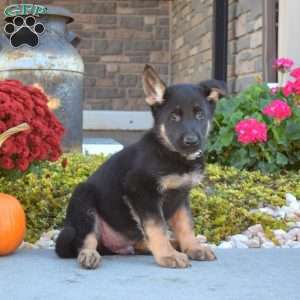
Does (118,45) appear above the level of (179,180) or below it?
above

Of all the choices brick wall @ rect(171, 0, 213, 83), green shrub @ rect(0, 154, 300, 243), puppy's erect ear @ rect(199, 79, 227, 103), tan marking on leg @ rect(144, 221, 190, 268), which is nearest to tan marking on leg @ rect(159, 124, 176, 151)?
puppy's erect ear @ rect(199, 79, 227, 103)

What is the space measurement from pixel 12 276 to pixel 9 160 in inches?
30.6

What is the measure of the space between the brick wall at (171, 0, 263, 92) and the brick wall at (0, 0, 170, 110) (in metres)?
0.50

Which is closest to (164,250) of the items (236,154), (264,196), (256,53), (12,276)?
(12,276)

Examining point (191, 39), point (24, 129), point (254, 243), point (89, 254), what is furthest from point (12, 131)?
point (191, 39)

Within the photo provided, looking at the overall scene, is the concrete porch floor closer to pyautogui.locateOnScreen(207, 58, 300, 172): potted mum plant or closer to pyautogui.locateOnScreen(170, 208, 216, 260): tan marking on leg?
pyautogui.locateOnScreen(170, 208, 216, 260): tan marking on leg

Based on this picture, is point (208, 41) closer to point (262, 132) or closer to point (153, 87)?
point (262, 132)

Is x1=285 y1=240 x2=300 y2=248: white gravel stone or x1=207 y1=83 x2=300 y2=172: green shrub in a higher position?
x1=207 y1=83 x2=300 y2=172: green shrub

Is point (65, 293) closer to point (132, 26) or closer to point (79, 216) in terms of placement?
point (79, 216)

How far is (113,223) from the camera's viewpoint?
3717mm

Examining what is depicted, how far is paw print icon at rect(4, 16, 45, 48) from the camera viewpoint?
7.29 meters

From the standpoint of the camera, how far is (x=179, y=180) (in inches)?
138

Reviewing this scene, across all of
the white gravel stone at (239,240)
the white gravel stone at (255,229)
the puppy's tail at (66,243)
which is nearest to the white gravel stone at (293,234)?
the white gravel stone at (255,229)

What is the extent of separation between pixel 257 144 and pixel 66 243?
3.15 metres
